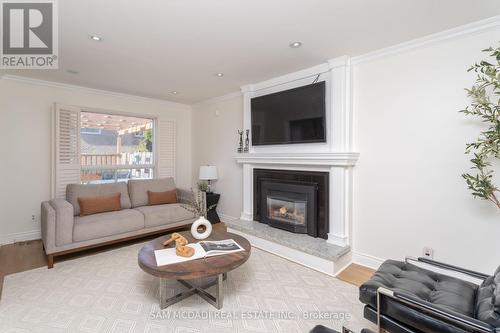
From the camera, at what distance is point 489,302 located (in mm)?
1372

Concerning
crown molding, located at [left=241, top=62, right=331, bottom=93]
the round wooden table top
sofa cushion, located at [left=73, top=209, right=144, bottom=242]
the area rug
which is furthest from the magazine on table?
crown molding, located at [left=241, top=62, right=331, bottom=93]

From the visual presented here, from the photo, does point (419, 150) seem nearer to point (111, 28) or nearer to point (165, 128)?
point (111, 28)

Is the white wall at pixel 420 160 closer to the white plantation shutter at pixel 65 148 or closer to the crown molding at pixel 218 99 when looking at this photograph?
the crown molding at pixel 218 99

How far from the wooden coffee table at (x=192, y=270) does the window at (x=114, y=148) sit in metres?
2.74

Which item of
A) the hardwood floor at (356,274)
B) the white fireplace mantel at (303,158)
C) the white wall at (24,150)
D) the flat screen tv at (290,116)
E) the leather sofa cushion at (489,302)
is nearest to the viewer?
the leather sofa cushion at (489,302)

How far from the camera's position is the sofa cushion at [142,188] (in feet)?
13.5

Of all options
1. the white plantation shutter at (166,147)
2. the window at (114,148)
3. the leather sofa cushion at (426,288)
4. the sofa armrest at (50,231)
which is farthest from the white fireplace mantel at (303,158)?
the sofa armrest at (50,231)

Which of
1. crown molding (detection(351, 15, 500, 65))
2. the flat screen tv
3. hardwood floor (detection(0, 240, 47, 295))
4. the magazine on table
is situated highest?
crown molding (detection(351, 15, 500, 65))

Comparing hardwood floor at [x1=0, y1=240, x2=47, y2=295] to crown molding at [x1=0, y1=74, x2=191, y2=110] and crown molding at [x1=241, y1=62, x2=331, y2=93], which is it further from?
crown molding at [x1=241, y1=62, x2=331, y2=93]

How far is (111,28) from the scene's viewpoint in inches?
89.9

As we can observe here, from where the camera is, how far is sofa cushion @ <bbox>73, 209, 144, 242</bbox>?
3043 mm

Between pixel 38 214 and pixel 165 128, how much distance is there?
253cm

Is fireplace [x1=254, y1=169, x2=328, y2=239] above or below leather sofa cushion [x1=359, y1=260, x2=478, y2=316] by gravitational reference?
above

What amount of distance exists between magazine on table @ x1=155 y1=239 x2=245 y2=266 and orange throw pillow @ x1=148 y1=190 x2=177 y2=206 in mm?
2003
